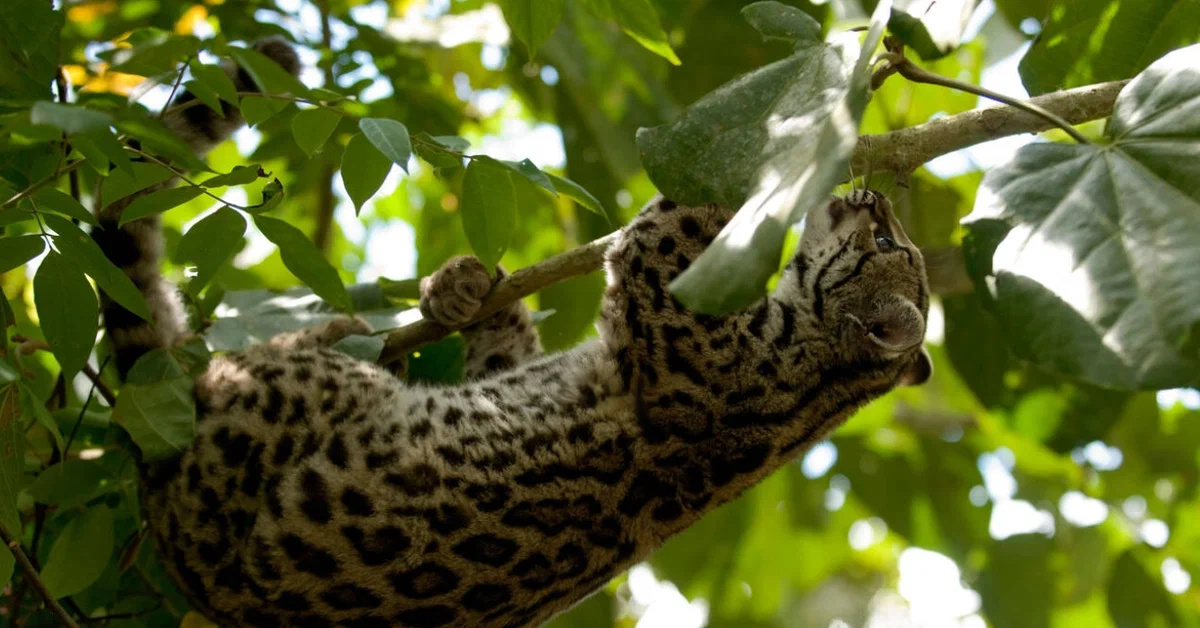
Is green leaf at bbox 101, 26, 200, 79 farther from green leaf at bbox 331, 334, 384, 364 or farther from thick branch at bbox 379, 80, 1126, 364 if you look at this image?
thick branch at bbox 379, 80, 1126, 364

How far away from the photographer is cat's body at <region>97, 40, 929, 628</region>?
3.67 m

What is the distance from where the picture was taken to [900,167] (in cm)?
334

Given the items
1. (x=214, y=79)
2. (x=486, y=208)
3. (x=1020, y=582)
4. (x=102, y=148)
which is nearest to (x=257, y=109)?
(x=214, y=79)

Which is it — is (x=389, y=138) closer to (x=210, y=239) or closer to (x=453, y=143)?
(x=453, y=143)

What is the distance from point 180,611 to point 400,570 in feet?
3.17

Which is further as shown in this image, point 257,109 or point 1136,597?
point 1136,597

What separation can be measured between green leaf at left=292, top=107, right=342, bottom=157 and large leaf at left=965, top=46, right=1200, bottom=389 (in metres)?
1.57

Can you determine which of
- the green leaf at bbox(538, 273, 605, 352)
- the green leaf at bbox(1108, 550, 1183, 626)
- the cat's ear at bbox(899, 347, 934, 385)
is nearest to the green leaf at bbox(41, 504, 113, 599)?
the green leaf at bbox(538, 273, 605, 352)

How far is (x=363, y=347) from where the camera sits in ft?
12.7

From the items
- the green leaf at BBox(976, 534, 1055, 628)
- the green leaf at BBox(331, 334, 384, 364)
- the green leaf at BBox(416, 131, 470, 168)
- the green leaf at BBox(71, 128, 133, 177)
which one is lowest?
the green leaf at BBox(976, 534, 1055, 628)

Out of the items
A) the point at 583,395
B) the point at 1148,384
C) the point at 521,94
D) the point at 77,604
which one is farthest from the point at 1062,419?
the point at 77,604

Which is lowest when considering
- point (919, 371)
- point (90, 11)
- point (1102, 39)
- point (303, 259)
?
point (919, 371)

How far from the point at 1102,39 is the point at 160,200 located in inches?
108

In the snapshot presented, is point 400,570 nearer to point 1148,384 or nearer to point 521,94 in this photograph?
point 1148,384
